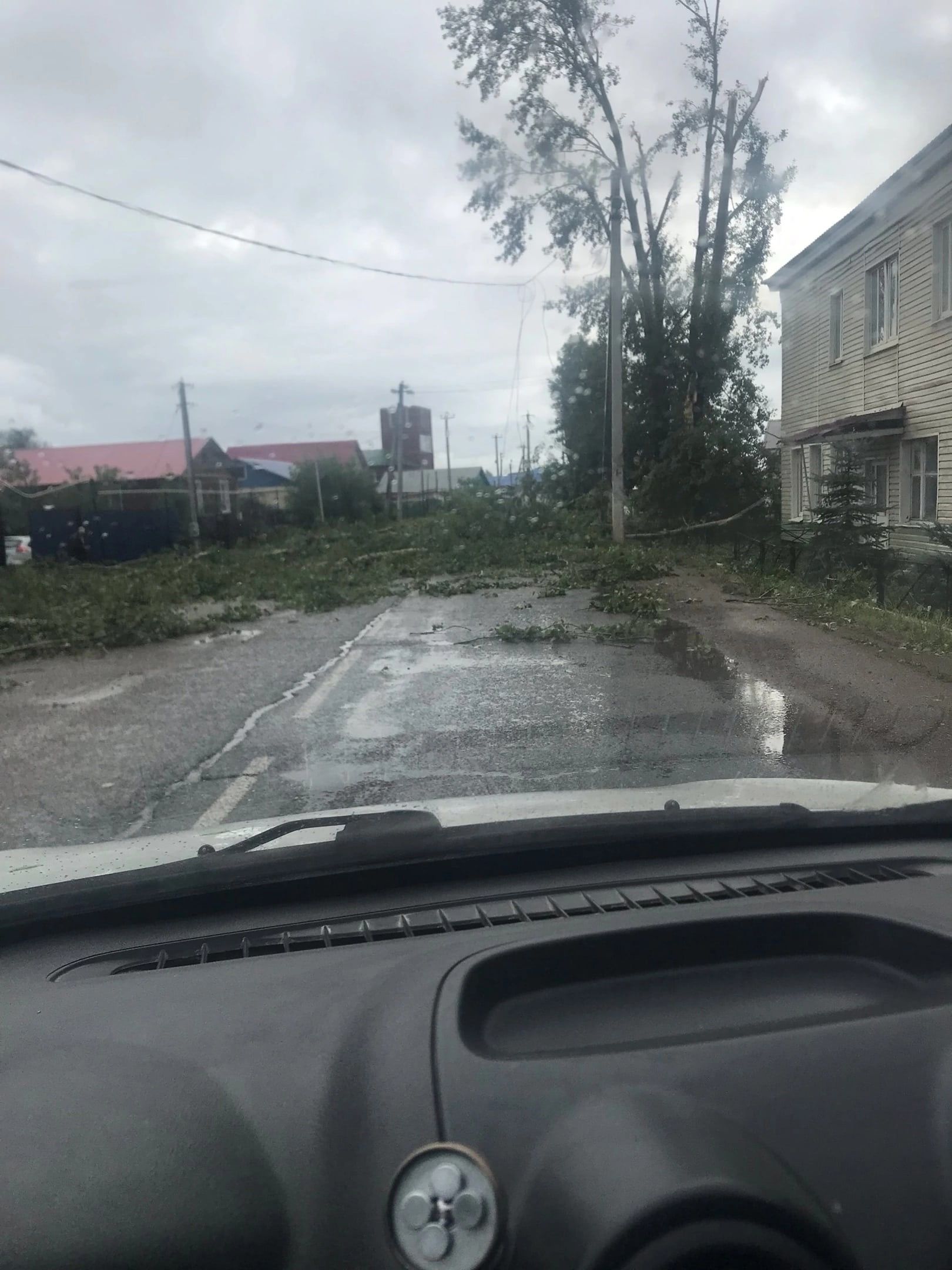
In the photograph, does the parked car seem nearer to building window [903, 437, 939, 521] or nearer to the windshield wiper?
building window [903, 437, 939, 521]

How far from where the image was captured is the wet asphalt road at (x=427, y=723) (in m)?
7.01

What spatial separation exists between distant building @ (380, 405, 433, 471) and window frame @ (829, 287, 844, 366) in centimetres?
2974

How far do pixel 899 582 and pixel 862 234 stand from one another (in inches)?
318

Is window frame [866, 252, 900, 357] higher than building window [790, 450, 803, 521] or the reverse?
higher

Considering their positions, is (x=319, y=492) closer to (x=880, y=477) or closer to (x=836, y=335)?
(x=836, y=335)

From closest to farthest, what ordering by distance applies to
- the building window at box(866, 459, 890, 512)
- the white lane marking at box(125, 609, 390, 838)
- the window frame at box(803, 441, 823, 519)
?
the white lane marking at box(125, 609, 390, 838) → the building window at box(866, 459, 890, 512) → the window frame at box(803, 441, 823, 519)

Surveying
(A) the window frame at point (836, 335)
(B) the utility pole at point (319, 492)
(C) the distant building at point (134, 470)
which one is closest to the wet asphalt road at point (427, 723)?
(A) the window frame at point (836, 335)

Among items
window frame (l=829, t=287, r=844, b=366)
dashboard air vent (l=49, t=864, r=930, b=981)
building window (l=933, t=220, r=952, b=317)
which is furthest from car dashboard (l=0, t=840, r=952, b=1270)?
window frame (l=829, t=287, r=844, b=366)

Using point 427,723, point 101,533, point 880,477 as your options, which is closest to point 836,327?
point 880,477

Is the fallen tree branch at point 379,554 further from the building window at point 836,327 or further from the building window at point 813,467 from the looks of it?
the building window at point 836,327

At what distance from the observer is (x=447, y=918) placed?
266 cm

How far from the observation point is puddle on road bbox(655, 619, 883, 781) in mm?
7336

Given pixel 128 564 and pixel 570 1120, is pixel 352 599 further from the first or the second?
pixel 570 1120

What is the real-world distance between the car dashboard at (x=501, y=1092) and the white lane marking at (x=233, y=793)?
377cm
